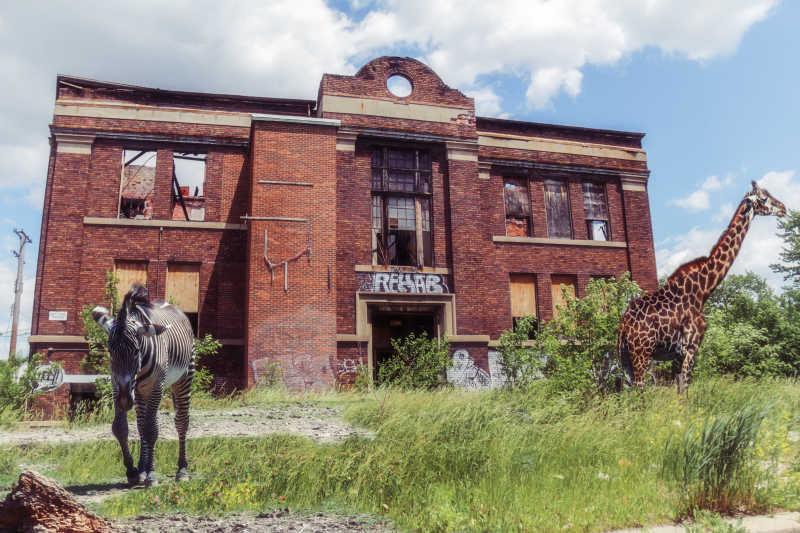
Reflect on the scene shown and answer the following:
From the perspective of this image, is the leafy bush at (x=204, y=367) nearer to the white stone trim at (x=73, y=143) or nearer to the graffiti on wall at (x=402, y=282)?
the graffiti on wall at (x=402, y=282)

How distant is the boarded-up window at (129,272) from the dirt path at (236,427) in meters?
5.88

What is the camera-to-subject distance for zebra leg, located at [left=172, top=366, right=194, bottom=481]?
632cm

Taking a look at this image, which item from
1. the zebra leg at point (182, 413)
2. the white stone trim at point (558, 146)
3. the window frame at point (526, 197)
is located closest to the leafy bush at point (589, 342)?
the zebra leg at point (182, 413)

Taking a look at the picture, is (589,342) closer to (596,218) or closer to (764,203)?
(764,203)

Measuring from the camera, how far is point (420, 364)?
15.7 meters

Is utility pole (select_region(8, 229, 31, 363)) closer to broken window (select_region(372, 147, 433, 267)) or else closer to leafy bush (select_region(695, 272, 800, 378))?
broken window (select_region(372, 147, 433, 267))

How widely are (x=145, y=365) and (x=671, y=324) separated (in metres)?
8.30

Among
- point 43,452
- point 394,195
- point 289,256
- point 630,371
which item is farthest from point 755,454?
point 394,195

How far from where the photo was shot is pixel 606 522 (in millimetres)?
4699

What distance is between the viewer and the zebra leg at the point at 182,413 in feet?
20.7

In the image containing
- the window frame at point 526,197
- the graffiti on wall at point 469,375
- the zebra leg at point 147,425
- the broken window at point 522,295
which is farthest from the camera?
the window frame at point 526,197

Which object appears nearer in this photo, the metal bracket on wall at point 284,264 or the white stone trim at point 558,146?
the metal bracket on wall at point 284,264

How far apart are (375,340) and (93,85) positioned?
12.2m

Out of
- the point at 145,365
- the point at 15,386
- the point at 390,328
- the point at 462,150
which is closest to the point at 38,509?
the point at 145,365
